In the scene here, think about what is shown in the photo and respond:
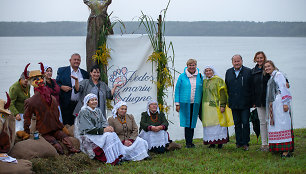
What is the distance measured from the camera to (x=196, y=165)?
621cm

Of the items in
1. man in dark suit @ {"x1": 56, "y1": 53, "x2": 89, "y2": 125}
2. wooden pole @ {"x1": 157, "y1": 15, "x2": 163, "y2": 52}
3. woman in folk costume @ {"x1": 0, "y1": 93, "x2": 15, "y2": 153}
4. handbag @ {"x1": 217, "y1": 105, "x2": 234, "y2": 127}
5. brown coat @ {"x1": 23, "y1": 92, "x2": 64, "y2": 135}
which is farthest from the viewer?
wooden pole @ {"x1": 157, "y1": 15, "x2": 163, "y2": 52}

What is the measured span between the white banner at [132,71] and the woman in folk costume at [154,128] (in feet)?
1.74

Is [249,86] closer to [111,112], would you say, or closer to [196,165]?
[196,165]

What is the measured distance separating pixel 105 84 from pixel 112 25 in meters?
1.22

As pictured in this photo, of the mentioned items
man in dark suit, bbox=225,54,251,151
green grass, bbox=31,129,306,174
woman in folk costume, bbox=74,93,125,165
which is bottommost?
green grass, bbox=31,129,306,174

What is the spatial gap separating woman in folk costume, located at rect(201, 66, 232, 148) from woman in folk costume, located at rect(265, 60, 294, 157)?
0.89 m

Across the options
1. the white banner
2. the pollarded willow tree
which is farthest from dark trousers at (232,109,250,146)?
the pollarded willow tree

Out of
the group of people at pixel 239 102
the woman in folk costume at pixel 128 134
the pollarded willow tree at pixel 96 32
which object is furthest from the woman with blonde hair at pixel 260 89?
the pollarded willow tree at pixel 96 32

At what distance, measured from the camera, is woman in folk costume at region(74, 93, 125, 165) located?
6.41 m

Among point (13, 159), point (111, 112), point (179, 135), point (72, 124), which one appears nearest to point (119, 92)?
point (111, 112)

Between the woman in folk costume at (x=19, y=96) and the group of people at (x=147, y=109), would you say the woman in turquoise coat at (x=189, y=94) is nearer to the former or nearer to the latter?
the group of people at (x=147, y=109)

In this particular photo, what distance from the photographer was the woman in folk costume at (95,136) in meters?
6.41

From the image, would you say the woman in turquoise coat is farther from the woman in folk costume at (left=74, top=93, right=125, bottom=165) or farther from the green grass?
the woman in folk costume at (left=74, top=93, right=125, bottom=165)

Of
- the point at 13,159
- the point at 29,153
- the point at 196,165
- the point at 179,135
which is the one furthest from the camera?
the point at 179,135
